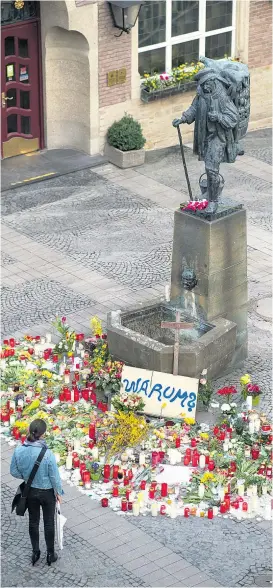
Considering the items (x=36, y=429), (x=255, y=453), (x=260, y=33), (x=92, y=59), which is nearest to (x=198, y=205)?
(x=255, y=453)

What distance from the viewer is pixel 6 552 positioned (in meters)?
15.3

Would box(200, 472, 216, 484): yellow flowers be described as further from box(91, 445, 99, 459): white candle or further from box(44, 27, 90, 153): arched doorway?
box(44, 27, 90, 153): arched doorway

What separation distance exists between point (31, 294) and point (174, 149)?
7.09 m

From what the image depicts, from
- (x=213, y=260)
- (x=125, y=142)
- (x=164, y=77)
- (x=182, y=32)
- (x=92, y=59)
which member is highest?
(x=182, y=32)

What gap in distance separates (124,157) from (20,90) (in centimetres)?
234

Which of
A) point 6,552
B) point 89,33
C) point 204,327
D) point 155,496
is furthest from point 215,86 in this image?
point 89,33

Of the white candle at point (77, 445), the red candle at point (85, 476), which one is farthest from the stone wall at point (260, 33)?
the red candle at point (85, 476)

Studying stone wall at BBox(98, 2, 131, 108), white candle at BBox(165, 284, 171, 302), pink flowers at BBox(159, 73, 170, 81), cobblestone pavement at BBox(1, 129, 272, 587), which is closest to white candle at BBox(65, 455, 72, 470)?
cobblestone pavement at BBox(1, 129, 272, 587)

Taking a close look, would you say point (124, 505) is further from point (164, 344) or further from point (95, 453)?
point (164, 344)

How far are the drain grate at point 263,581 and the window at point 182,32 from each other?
14122mm

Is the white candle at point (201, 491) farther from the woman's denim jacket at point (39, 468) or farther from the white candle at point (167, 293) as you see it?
the white candle at point (167, 293)

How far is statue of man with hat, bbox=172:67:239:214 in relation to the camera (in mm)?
17703

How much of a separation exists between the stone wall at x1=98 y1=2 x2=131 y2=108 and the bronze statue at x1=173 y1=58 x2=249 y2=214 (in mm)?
8027

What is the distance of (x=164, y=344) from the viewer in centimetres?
1852
